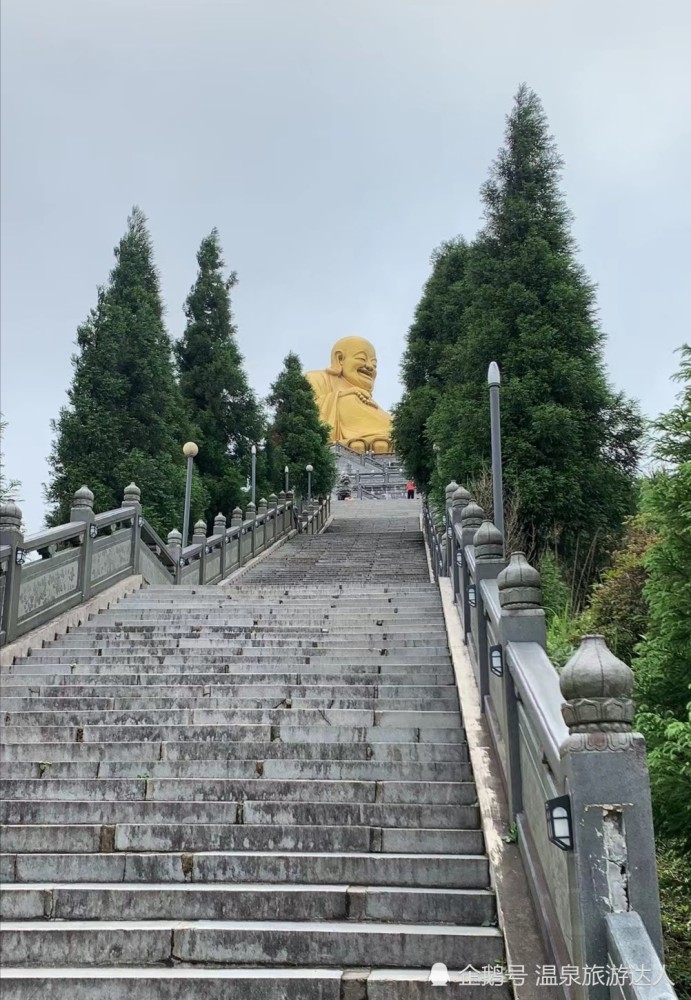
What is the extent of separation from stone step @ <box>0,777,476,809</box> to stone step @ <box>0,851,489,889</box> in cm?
49

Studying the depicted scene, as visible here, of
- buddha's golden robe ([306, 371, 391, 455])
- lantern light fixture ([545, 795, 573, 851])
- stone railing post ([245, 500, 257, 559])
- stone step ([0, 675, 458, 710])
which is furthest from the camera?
buddha's golden robe ([306, 371, 391, 455])

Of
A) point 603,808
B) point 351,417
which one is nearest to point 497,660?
point 603,808

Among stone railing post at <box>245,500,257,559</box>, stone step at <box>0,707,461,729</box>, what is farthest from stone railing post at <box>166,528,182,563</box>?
stone step at <box>0,707,461,729</box>

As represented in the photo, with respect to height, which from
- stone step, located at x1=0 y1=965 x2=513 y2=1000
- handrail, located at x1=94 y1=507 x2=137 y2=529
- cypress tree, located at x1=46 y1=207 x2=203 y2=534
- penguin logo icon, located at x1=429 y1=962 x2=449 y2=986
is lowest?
stone step, located at x1=0 y1=965 x2=513 y2=1000

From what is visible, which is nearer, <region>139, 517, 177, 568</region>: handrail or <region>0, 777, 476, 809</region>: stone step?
<region>0, 777, 476, 809</region>: stone step

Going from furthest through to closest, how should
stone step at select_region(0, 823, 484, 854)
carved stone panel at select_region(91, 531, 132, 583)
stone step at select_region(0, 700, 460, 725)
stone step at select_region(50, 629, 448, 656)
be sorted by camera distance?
carved stone panel at select_region(91, 531, 132, 583) → stone step at select_region(50, 629, 448, 656) → stone step at select_region(0, 700, 460, 725) → stone step at select_region(0, 823, 484, 854)

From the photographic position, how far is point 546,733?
2982 millimetres

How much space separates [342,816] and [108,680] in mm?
3070

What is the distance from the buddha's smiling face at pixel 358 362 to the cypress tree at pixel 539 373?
3269 cm

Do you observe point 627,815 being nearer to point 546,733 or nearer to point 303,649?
point 546,733

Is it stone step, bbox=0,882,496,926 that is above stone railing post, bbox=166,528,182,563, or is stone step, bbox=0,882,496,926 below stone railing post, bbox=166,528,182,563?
below

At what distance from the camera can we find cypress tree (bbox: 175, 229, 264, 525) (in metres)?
24.2

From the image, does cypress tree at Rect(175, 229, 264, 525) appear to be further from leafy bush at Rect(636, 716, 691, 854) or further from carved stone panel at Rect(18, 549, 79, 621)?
leafy bush at Rect(636, 716, 691, 854)

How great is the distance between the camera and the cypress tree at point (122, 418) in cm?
1861
